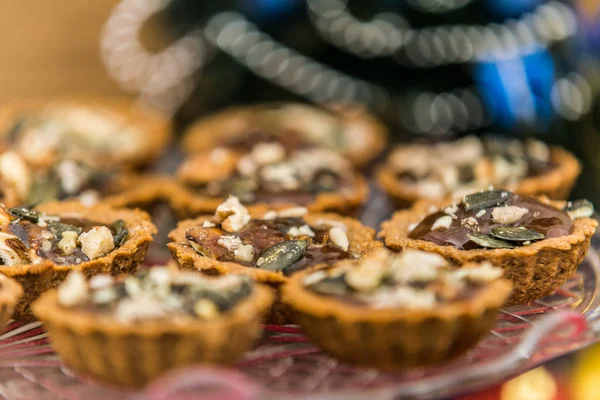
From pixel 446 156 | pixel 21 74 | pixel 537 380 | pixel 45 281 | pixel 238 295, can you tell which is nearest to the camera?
pixel 238 295

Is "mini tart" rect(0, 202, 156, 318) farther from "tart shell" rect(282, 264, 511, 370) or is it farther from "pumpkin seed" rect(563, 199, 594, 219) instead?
"pumpkin seed" rect(563, 199, 594, 219)

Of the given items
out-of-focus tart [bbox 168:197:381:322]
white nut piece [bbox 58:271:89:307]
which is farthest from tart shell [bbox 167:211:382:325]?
white nut piece [bbox 58:271:89:307]

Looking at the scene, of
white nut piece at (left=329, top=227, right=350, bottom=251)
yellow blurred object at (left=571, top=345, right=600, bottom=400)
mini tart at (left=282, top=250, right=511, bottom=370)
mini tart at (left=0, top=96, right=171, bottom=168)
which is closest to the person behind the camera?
mini tart at (left=282, top=250, right=511, bottom=370)

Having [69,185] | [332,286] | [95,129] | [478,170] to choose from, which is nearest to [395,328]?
[332,286]

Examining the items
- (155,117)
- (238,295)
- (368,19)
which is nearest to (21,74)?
(155,117)

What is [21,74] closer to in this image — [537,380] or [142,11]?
[142,11]

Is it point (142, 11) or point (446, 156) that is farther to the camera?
point (142, 11)

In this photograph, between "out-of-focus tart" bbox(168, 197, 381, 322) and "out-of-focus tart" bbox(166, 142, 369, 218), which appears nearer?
"out-of-focus tart" bbox(168, 197, 381, 322)
